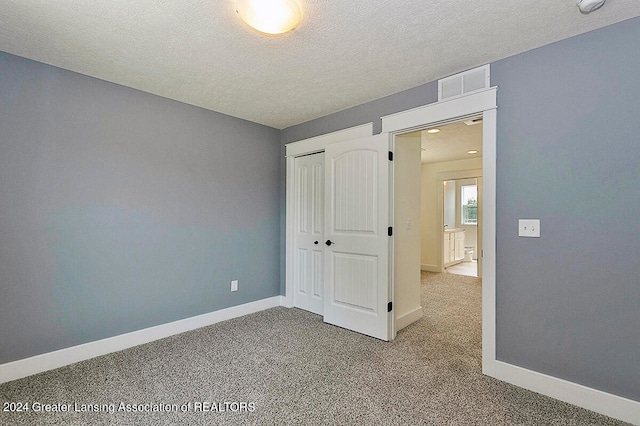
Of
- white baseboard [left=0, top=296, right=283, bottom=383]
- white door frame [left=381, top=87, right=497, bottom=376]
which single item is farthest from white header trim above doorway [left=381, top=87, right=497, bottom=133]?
white baseboard [left=0, top=296, right=283, bottom=383]

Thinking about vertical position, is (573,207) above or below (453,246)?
above

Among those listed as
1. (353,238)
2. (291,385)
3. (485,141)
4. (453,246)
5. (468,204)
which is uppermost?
(485,141)

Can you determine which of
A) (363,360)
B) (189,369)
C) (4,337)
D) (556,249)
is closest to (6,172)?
(4,337)

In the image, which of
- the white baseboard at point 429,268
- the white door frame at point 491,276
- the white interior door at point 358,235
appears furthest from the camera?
the white baseboard at point 429,268

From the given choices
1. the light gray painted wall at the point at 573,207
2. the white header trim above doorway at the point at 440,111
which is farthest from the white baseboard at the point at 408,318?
the white header trim above doorway at the point at 440,111

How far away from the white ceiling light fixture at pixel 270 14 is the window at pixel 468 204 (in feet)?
27.2

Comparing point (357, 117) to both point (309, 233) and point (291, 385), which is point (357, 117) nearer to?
point (309, 233)

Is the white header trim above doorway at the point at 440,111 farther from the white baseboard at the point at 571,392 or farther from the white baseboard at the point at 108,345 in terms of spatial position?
the white baseboard at the point at 108,345

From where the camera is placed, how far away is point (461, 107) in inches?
98.3

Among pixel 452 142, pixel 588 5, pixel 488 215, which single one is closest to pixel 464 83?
pixel 588 5

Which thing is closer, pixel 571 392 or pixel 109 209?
pixel 571 392

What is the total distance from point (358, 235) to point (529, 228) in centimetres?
153

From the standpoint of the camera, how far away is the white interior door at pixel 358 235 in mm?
3014

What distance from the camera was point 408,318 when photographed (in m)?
3.42
